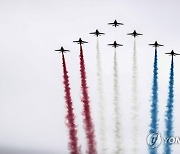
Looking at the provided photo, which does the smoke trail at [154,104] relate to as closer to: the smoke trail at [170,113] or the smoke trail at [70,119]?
the smoke trail at [170,113]

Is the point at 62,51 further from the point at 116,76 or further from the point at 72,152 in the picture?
the point at 72,152

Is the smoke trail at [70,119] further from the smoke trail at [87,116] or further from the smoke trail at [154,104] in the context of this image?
the smoke trail at [154,104]

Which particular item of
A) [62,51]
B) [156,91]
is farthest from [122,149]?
[62,51]

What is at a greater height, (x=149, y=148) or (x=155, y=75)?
(x=155, y=75)

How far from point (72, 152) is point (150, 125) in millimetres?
14267


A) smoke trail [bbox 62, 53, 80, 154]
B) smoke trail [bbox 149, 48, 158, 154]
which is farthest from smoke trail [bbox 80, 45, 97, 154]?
smoke trail [bbox 149, 48, 158, 154]

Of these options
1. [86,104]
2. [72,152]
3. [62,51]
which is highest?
[62,51]

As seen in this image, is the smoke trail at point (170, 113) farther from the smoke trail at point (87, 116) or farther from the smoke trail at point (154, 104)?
the smoke trail at point (87, 116)

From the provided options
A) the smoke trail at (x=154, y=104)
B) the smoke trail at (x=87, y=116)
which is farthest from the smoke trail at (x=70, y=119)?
the smoke trail at (x=154, y=104)

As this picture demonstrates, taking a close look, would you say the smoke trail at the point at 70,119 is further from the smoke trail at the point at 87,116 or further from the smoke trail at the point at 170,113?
the smoke trail at the point at 170,113

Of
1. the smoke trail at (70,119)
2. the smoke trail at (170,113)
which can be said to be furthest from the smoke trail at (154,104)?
the smoke trail at (70,119)

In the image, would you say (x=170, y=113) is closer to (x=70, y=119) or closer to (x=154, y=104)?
(x=154, y=104)

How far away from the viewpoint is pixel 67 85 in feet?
353

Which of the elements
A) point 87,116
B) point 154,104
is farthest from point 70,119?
point 154,104
